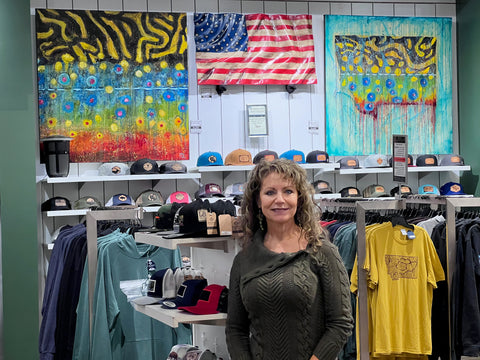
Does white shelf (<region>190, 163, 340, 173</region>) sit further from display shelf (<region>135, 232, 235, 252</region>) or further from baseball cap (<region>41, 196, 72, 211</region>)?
display shelf (<region>135, 232, 235, 252</region>)

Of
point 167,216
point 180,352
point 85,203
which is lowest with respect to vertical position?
point 180,352

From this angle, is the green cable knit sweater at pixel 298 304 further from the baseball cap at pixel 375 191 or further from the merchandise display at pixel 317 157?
the baseball cap at pixel 375 191

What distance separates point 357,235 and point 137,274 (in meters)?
1.31

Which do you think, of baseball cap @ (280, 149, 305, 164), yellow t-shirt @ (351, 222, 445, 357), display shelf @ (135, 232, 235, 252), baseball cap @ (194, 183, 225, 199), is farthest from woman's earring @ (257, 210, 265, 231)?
baseball cap @ (280, 149, 305, 164)

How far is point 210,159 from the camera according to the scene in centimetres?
654

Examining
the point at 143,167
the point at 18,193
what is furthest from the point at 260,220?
the point at 143,167

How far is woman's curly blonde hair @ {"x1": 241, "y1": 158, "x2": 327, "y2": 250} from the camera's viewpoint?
106 inches

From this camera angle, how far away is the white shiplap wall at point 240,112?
6688 mm

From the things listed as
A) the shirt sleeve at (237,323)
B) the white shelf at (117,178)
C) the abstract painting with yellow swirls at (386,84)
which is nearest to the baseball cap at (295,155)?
the abstract painting with yellow swirls at (386,84)

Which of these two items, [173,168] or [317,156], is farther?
[317,156]

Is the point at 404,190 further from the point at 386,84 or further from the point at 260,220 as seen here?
the point at 260,220

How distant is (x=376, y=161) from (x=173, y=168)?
77.6 inches

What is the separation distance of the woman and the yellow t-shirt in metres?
1.74

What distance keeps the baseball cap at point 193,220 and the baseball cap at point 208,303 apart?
0.25 meters
